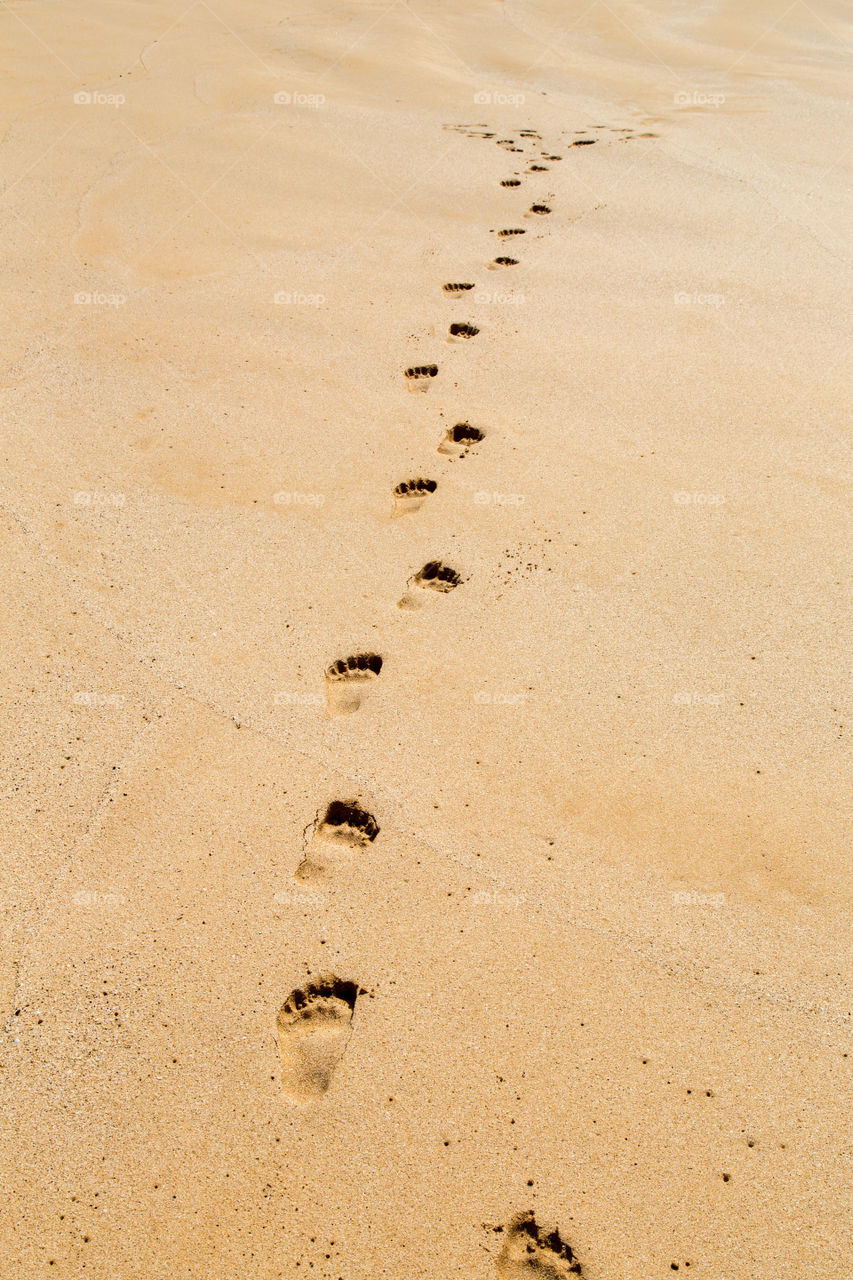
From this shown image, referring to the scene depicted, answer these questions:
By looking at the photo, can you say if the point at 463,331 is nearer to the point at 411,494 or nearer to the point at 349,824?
the point at 411,494

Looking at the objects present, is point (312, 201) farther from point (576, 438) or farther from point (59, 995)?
point (59, 995)

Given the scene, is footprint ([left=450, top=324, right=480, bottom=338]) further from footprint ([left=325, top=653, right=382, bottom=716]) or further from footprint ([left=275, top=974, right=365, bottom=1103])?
footprint ([left=275, top=974, right=365, bottom=1103])

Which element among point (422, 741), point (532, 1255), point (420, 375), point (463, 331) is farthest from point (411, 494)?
point (532, 1255)

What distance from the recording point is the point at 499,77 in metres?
9.63

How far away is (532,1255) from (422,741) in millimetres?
1512

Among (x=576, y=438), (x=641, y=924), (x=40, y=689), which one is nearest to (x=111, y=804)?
(x=40, y=689)

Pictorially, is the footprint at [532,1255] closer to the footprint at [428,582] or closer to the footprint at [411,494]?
the footprint at [428,582]

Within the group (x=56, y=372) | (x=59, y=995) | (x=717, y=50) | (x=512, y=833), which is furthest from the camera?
(x=717, y=50)

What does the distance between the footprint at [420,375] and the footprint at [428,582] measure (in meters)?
1.43

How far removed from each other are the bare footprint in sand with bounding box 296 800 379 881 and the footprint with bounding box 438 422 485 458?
204 cm

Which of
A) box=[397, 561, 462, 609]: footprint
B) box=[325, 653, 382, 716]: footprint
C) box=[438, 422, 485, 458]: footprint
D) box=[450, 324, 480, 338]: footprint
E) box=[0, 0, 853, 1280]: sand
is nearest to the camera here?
box=[0, 0, 853, 1280]: sand

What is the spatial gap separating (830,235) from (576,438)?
3342 millimetres

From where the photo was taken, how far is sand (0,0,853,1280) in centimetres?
220

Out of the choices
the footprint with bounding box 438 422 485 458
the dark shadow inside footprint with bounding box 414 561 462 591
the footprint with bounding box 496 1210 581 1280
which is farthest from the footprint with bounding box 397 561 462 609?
the footprint with bounding box 496 1210 581 1280
